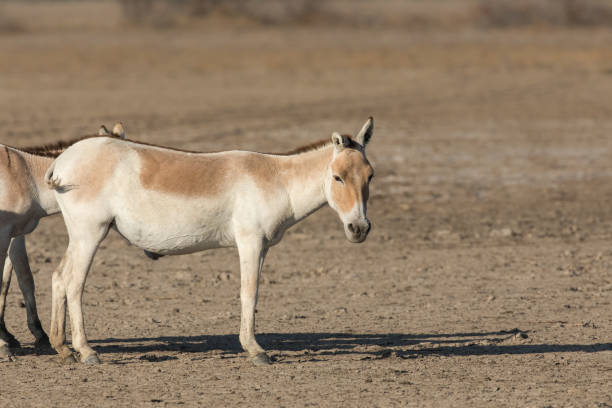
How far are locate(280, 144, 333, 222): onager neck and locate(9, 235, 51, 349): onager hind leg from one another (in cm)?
214

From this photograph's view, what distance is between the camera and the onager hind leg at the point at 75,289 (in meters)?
7.99

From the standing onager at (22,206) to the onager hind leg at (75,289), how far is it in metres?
0.40

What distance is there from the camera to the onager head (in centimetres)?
777

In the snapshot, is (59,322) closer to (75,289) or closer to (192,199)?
(75,289)

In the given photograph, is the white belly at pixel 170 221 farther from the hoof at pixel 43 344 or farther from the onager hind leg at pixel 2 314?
the hoof at pixel 43 344

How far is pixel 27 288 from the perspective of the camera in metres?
8.75

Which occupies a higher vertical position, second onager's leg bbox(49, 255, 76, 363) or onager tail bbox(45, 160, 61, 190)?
onager tail bbox(45, 160, 61, 190)

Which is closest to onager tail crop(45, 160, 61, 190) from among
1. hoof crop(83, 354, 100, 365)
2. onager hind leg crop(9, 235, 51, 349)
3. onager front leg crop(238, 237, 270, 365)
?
onager hind leg crop(9, 235, 51, 349)

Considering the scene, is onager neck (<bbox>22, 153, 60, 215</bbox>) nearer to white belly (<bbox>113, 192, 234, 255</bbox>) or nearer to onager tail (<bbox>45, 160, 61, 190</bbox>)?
onager tail (<bbox>45, 160, 61, 190</bbox>)

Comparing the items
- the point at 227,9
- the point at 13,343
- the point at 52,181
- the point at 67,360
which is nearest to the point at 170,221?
the point at 52,181

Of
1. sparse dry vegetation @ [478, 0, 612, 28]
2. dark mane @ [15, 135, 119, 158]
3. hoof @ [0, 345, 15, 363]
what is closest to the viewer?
hoof @ [0, 345, 15, 363]

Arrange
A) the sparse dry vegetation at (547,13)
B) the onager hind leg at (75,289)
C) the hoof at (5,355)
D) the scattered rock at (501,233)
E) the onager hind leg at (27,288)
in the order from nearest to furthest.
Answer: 1. the onager hind leg at (75,289)
2. the hoof at (5,355)
3. the onager hind leg at (27,288)
4. the scattered rock at (501,233)
5. the sparse dry vegetation at (547,13)

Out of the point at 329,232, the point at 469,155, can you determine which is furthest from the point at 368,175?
the point at 469,155

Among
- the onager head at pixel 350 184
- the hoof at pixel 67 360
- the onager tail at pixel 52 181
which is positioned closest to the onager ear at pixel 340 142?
the onager head at pixel 350 184
